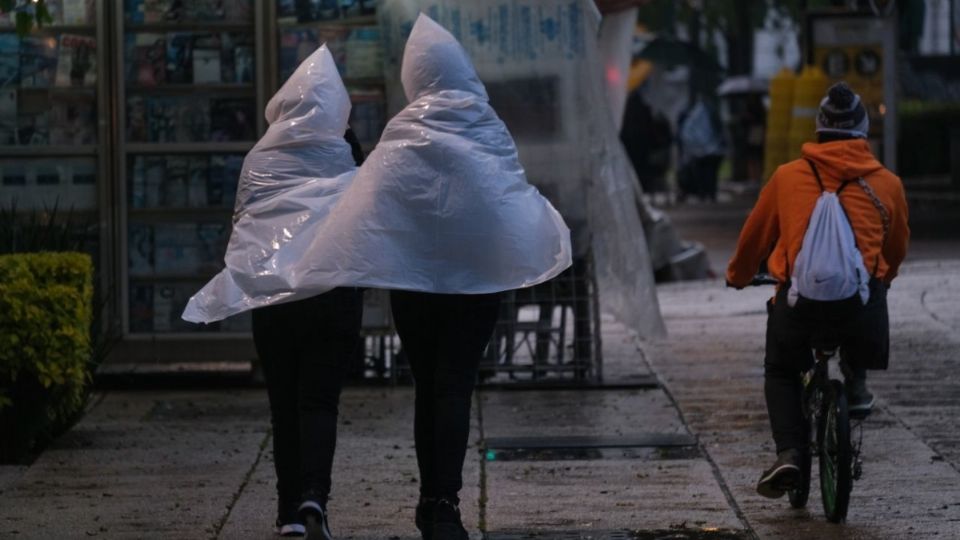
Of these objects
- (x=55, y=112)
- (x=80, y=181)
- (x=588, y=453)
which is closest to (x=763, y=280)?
(x=588, y=453)

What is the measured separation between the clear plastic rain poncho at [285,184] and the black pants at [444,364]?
450 mm

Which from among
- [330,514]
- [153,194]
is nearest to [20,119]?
[153,194]

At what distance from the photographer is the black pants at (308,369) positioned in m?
6.11

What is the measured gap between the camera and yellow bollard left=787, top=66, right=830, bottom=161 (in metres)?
19.9

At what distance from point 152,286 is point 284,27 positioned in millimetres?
1655

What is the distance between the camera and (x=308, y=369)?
20.2 ft

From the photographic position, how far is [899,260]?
6.74m

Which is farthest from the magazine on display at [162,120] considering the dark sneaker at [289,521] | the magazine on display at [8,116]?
the dark sneaker at [289,521]

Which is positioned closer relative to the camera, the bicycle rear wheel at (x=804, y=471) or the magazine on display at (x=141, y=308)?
the bicycle rear wheel at (x=804, y=471)

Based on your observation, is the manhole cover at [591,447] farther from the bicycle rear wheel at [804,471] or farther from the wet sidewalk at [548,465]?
the bicycle rear wheel at [804,471]

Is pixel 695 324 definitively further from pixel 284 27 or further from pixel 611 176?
pixel 284 27

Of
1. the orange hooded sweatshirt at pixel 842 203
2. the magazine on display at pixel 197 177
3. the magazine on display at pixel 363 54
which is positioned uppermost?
the magazine on display at pixel 363 54

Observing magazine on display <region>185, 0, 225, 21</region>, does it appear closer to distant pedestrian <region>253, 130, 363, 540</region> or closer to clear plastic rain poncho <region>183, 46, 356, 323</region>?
clear plastic rain poncho <region>183, 46, 356, 323</region>

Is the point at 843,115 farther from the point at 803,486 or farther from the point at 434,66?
the point at 434,66
